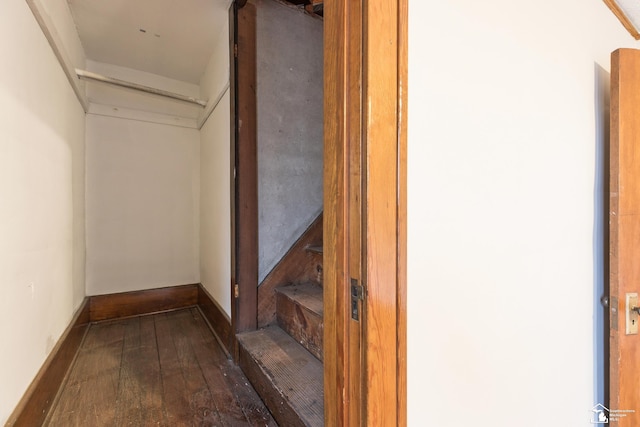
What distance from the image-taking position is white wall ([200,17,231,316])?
187 centimetres

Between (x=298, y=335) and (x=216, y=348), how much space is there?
718mm

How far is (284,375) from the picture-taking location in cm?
123

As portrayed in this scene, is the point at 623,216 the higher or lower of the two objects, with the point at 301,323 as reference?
higher

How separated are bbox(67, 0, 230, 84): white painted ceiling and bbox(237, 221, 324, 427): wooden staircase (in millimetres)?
1684

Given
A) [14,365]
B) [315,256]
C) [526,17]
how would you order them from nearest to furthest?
[526,17] → [14,365] → [315,256]

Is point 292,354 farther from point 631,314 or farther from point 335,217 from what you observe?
point 631,314

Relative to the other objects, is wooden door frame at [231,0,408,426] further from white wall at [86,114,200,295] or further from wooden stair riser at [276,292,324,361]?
white wall at [86,114,200,295]

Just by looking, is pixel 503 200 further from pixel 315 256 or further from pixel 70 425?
pixel 70 425

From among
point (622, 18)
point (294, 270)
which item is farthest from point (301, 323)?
point (622, 18)

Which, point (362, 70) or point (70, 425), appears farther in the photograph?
point (70, 425)

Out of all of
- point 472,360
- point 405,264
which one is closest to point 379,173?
point 405,264

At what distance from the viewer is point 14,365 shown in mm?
989

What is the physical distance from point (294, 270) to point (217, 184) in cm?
94

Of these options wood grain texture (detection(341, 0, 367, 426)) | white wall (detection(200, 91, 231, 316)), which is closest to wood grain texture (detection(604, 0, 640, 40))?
wood grain texture (detection(341, 0, 367, 426))
